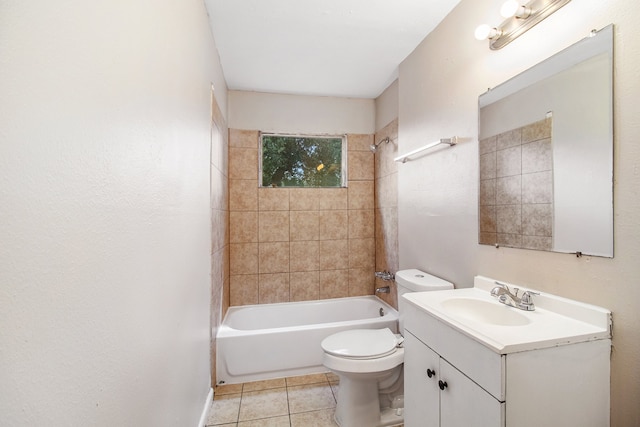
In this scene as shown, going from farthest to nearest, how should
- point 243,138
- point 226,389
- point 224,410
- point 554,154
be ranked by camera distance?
point 243,138 → point 226,389 → point 224,410 → point 554,154

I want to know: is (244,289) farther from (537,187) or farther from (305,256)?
A: (537,187)

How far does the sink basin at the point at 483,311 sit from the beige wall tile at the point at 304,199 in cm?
179

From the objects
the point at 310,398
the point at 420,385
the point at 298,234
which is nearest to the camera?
the point at 420,385

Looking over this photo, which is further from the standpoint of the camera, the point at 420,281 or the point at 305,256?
the point at 305,256

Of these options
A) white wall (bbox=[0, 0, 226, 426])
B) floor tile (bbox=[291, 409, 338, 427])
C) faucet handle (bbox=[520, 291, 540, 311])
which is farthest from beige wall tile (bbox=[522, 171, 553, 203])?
floor tile (bbox=[291, 409, 338, 427])

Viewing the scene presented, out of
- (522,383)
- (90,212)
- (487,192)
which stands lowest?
(522,383)

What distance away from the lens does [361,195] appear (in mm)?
2973

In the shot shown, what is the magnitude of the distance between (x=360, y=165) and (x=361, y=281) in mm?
1232

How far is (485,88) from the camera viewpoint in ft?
4.69

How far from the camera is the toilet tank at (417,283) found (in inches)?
64.4

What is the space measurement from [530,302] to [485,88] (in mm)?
1040

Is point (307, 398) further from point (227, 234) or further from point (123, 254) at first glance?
point (123, 254)

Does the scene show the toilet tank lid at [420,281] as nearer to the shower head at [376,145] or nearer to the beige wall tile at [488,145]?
the beige wall tile at [488,145]

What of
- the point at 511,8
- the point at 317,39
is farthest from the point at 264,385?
the point at 511,8
